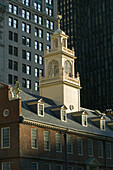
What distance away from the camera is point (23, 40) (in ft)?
343

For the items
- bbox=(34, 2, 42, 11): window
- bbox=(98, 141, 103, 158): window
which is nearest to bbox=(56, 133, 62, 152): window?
bbox=(98, 141, 103, 158): window

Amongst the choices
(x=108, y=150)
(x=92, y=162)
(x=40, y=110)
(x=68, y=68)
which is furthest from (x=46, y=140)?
(x=68, y=68)

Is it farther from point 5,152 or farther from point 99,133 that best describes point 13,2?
point 5,152

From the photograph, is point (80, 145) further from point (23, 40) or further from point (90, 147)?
point (23, 40)

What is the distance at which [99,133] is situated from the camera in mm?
66375

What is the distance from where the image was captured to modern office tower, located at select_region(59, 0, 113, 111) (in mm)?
177750

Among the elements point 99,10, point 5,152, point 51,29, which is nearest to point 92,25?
point 99,10

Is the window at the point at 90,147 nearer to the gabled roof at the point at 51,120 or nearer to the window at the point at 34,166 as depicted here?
the gabled roof at the point at 51,120

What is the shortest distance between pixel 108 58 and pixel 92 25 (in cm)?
1729

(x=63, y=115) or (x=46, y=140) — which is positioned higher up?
(x=63, y=115)

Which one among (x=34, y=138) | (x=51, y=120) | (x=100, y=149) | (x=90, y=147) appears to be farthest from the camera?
(x=100, y=149)

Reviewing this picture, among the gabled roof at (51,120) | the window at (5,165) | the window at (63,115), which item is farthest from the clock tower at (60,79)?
the window at (5,165)

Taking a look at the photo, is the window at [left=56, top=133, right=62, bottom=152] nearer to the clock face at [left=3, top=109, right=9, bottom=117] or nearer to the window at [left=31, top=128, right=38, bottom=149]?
the window at [left=31, top=128, right=38, bottom=149]

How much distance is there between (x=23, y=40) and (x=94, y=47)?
273ft
